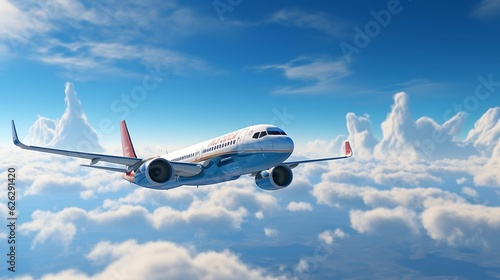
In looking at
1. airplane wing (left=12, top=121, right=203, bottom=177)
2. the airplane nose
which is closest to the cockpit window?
the airplane nose

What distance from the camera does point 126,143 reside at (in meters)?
65.5

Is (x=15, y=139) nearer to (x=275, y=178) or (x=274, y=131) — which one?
(x=274, y=131)

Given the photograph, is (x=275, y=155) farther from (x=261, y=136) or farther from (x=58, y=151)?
(x=58, y=151)

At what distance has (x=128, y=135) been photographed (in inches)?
2579

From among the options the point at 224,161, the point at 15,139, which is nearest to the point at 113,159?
the point at 15,139

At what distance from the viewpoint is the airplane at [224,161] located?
31.8 m

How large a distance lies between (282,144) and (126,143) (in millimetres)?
43481

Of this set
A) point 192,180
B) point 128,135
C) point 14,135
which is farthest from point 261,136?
point 128,135

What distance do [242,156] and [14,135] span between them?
22366 millimetres

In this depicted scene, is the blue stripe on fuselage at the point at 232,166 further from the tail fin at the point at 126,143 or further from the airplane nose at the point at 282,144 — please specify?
the tail fin at the point at 126,143

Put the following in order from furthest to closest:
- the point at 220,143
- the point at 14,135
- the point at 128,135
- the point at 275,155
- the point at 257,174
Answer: the point at 128,135
the point at 257,174
the point at 220,143
the point at 14,135
the point at 275,155

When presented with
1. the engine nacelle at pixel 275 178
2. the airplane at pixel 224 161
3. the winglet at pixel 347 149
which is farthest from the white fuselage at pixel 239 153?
the winglet at pixel 347 149

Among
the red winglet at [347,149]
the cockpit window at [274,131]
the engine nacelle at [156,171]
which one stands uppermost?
the red winglet at [347,149]

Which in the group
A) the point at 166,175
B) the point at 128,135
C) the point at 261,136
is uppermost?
the point at 128,135
